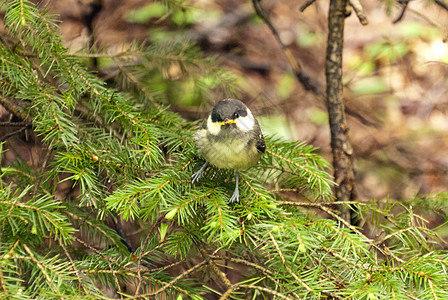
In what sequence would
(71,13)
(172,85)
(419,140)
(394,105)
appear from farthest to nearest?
(394,105) < (419,140) < (71,13) < (172,85)

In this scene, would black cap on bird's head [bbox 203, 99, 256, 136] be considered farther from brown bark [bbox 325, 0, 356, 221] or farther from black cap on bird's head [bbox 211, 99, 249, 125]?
brown bark [bbox 325, 0, 356, 221]

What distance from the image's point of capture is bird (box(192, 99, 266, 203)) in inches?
58.9

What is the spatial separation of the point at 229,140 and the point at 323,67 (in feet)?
6.65

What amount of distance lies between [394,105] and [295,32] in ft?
3.26

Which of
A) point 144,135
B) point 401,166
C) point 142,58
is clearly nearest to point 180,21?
point 142,58

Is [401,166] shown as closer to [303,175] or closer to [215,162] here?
[303,175]

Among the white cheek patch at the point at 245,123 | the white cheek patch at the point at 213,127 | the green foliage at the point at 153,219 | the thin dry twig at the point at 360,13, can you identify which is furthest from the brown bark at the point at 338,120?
the white cheek patch at the point at 213,127

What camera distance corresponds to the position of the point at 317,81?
10.5ft

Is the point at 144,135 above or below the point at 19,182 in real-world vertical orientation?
above

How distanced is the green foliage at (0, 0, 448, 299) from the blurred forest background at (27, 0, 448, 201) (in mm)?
937

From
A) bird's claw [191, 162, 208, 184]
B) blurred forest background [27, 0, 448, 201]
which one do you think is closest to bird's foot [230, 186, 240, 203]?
bird's claw [191, 162, 208, 184]

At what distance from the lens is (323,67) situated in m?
3.32

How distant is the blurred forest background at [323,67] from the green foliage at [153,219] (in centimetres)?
94

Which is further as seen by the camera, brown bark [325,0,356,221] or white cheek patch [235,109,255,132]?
brown bark [325,0,356,221]
